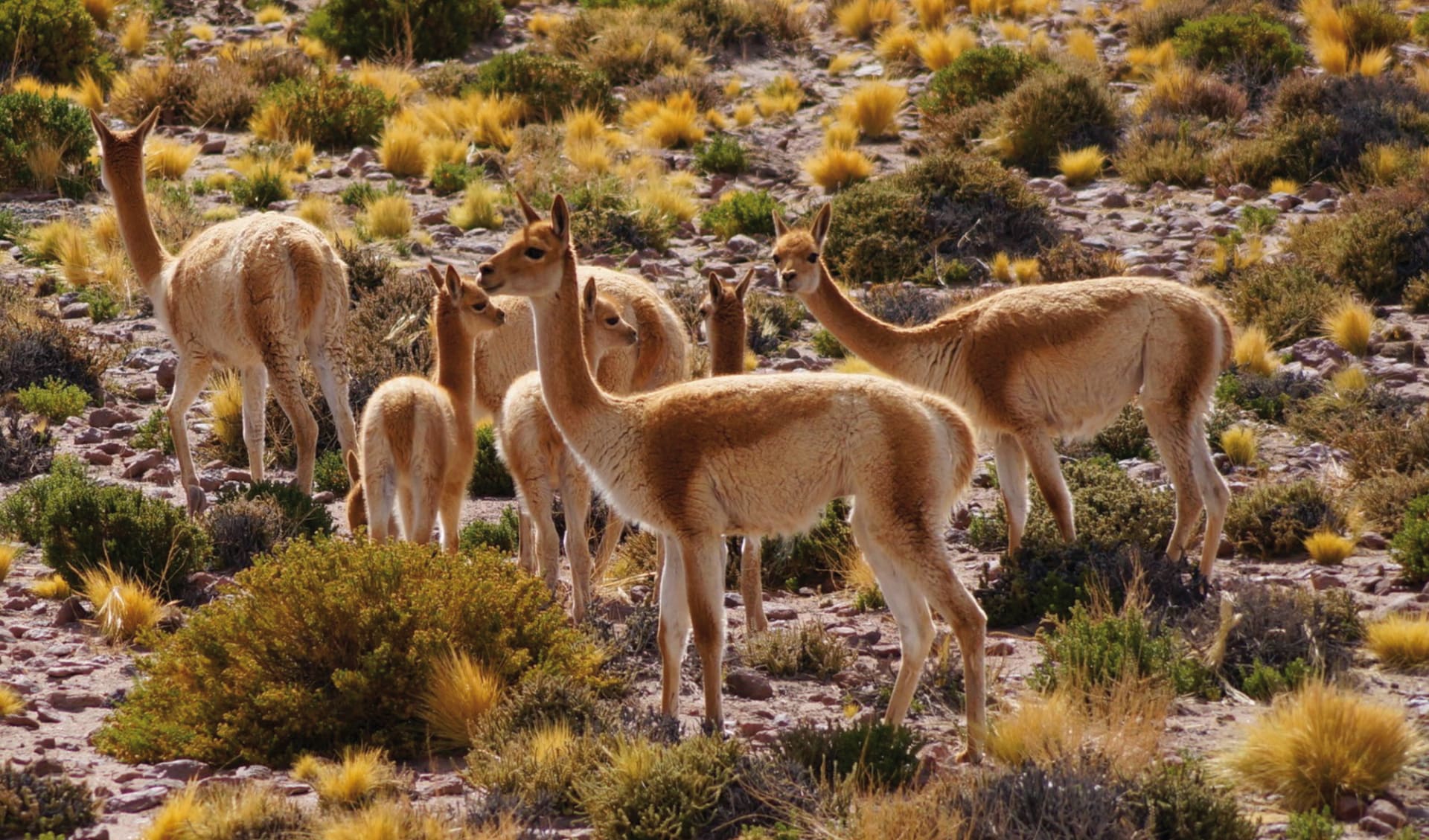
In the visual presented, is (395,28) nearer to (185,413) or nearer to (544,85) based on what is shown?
(544,85)

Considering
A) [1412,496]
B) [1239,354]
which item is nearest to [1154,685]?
[1412,496]

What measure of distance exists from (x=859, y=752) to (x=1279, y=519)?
4.30 metres

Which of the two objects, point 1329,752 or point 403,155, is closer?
point 1329,752

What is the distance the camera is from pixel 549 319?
658 centimetres

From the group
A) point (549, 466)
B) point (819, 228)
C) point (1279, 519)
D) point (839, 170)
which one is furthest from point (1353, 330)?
point (549, 466)

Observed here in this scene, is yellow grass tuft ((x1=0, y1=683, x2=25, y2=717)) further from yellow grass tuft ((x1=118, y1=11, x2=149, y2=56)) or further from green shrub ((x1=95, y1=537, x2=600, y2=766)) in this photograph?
yellow grass tuft ((x1=118, y1=11, x2=149, y2=56))

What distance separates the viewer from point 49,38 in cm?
2000

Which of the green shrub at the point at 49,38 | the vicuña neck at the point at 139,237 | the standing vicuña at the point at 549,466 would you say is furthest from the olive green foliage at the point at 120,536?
the green shrub at the point at 49,38

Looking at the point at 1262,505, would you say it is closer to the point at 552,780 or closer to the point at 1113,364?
the point at 1113,364

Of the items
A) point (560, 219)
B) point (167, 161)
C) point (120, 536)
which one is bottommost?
point (120, 536)

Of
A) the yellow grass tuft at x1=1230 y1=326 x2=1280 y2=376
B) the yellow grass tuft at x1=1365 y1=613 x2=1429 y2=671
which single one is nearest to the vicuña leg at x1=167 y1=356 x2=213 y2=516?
the yellow grass tuft at x1=1365 y1=613 x2=1429 y2=671

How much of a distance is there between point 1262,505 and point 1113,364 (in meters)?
1.54

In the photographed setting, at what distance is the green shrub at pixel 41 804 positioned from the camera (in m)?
5.42

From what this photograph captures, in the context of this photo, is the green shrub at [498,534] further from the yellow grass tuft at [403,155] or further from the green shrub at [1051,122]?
the green shrub at [1051,122]
